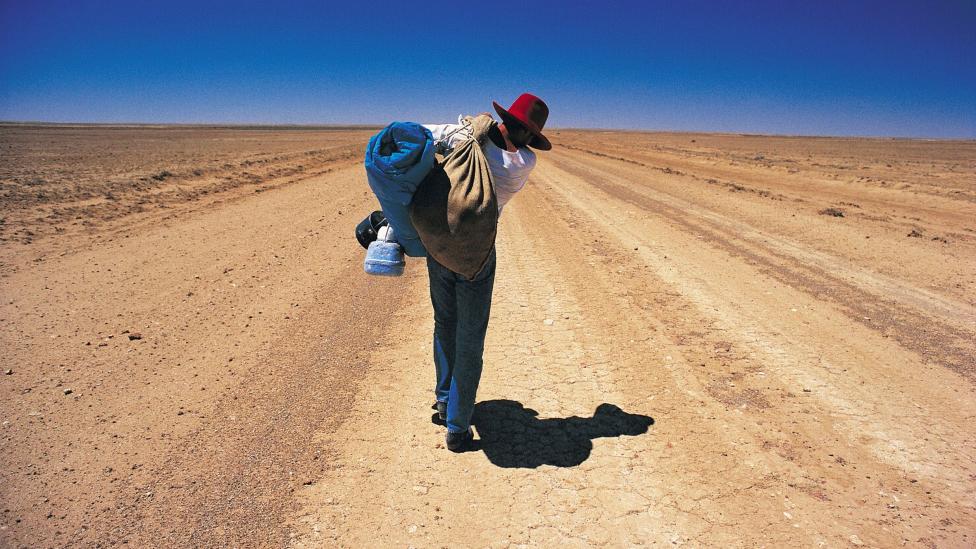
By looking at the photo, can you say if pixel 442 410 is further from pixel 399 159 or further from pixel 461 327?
pixel 399 159

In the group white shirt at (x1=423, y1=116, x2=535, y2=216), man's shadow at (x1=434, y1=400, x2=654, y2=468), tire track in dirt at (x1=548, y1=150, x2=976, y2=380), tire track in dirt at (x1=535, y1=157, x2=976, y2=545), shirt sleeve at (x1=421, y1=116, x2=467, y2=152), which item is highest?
shirt sleeve at (x1=421, y1=116, x2=467, y2=152)

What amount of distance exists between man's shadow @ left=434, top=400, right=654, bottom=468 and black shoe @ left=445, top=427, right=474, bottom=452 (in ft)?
0.26

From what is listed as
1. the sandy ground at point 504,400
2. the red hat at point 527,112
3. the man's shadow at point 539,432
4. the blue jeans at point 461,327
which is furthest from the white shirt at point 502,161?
the sandy ground at point 504,400

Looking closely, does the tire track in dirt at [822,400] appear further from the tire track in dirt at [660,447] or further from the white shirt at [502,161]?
the white shirt at [502,161]

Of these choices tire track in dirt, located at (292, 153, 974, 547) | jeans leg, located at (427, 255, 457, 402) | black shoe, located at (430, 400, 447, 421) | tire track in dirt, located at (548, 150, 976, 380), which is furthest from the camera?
tire track in dirt, located at (548, 150, 976, 380)

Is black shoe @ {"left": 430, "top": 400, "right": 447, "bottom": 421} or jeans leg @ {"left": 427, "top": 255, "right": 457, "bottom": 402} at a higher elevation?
jeans leg @ {"left": 427, "top": 255, "right": 457, "bottom": 402}

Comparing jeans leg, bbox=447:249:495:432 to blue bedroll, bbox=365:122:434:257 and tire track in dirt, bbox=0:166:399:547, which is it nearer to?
blue bedroll, bbox=365:122:434:257

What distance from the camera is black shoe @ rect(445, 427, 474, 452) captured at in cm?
310

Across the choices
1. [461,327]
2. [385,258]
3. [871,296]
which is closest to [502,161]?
[385,258]

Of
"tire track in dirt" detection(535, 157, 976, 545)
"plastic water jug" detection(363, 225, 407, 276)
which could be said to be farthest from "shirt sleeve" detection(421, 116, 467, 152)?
"tire track in dirt" detection(535, 157, 976, 545)

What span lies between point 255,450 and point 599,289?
4.10 meters

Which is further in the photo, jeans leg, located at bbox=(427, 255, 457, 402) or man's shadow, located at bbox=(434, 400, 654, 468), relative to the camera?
man's shadow, located at bbox=(434, 400, 654, 468)

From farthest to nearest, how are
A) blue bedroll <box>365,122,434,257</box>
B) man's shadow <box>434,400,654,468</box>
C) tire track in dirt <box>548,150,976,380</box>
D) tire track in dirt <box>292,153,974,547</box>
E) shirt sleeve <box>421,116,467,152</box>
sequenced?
tire track in dirt <box>548,150,976,380</box> < man's shadow <box>434,400,654,468</box> < shirt sleeve <box>421,116,467,152</box> < tire track in dirt <box>292,153,974,547</box> < blue bedroll <box>365,122,434,257</box>

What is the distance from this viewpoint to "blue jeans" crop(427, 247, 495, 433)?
2877 mm
